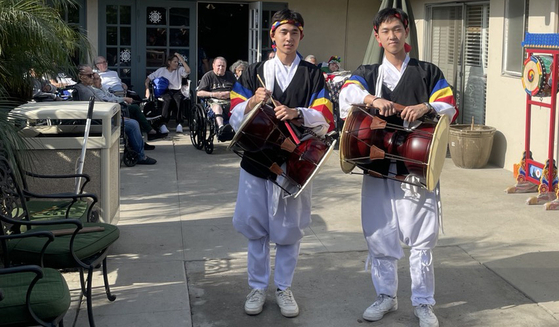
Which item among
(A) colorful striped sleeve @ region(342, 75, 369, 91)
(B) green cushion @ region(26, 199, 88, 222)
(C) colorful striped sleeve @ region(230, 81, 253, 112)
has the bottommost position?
(B) green cushion @ region(26, 199, 88, 222)

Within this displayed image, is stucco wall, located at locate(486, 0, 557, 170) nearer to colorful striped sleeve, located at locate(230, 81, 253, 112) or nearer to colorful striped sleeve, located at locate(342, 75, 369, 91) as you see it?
colorful striped sleeve, located at locate(342, 75, 369, 91)

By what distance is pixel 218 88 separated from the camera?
418 inches

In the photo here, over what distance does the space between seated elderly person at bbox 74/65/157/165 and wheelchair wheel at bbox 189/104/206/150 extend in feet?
3.70

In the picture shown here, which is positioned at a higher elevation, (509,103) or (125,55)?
(125,55)

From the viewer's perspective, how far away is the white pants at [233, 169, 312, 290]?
4375mm

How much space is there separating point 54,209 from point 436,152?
2.48 metres

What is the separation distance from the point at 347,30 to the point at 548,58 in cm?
619

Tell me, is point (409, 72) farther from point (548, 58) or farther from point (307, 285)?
Answer: point (548, 58)

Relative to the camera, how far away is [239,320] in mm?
4375

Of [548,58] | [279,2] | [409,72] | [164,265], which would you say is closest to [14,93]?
[164,265]

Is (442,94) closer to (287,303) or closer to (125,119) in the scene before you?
(287,303)

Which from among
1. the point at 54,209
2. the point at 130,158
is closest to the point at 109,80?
the point at 130,158

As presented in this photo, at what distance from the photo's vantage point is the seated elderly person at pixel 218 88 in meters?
10.4

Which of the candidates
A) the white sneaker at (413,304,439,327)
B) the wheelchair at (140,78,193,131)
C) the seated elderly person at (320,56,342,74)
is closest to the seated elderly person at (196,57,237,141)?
the wheelchair at (140,78,193,131)
